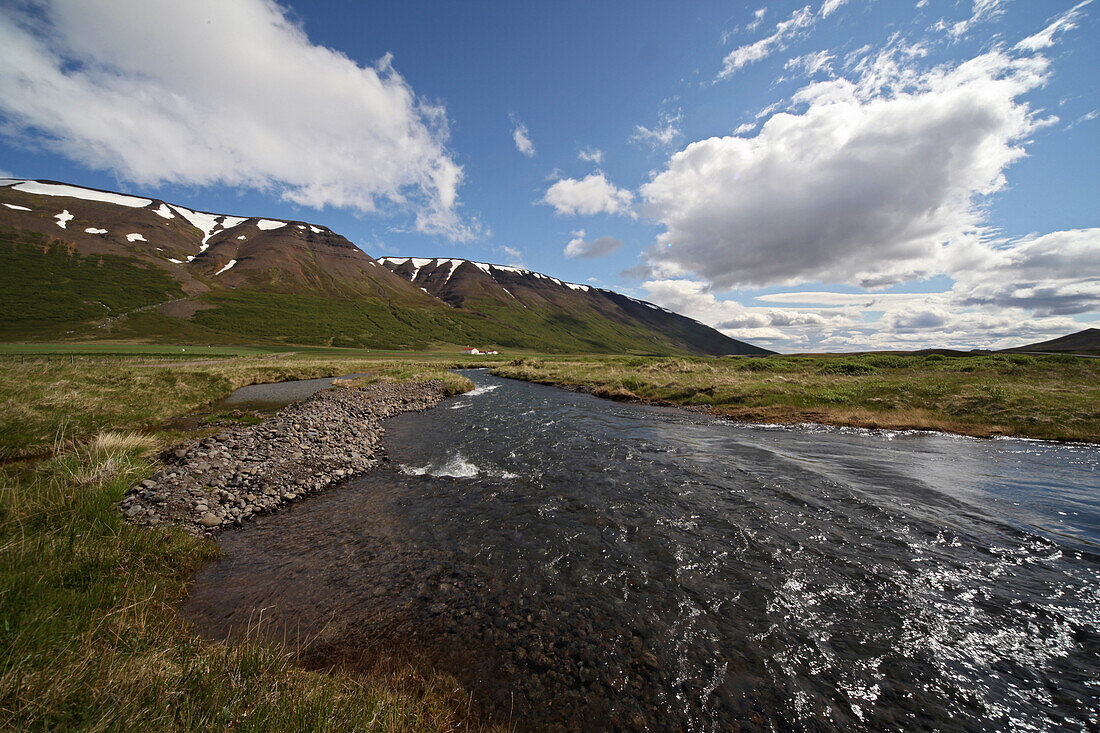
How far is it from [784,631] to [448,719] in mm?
6039

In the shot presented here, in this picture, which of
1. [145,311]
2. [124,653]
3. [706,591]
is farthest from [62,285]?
[706,591]

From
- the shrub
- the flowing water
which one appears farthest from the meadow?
the shrub

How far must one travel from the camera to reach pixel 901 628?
6766 millimetres

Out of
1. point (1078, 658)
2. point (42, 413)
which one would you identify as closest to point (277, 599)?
point (1078, 658)

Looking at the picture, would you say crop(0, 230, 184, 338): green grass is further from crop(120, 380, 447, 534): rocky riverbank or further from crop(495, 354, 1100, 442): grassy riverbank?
crop(495, 354, 1100, 442): grassy riverbank

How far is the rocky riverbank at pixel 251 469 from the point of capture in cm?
975

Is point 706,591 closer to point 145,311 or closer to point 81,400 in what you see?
point 81,400

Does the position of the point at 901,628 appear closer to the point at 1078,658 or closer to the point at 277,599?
the point at 1078,658

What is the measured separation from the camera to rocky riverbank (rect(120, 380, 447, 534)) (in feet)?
32.0

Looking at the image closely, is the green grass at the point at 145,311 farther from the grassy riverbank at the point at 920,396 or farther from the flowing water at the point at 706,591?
the flowing water at the point at 706,591

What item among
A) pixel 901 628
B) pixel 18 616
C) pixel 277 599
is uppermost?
pixel 18 616

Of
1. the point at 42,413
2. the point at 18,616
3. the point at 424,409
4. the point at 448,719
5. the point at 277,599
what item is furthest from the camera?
the point at 424,409

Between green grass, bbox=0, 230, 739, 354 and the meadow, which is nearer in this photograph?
the meadow

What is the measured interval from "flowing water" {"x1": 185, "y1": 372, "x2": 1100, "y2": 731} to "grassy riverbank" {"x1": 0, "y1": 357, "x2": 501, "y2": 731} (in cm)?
86
